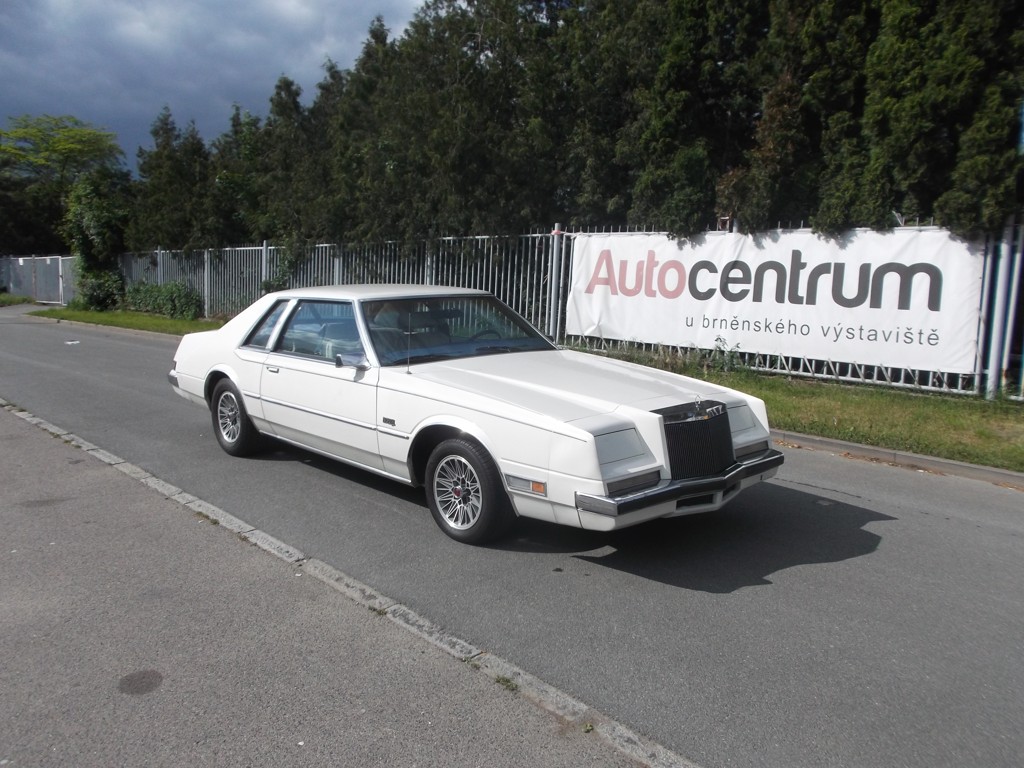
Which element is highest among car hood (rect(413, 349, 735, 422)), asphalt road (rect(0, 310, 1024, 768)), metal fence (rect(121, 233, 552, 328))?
metal fence (rect(121, 233, 552, 328))

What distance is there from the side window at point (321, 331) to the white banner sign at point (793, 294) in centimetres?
732

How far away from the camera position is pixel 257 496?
6223 mm

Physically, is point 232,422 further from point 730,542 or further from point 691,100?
point 691,100

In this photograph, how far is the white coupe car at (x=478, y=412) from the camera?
4473 millimetres

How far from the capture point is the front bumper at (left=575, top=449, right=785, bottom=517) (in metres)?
4.28

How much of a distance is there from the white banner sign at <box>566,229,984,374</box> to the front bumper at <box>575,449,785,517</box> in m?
6.24

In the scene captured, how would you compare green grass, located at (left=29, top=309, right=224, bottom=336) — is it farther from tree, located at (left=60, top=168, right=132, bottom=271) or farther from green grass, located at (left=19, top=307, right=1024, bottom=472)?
green grass, located at (left=19, top=307, right=1024, bottom=472)

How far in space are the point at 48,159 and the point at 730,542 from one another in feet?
189

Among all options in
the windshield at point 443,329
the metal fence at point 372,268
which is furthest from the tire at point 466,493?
the metal fence at point 372,268

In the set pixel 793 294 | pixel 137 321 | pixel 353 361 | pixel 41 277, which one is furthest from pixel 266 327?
pixel 41 277

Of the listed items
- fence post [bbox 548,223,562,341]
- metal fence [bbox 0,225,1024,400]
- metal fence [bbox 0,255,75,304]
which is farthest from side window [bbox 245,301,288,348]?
metal fence [bbox 0,255,75,304]

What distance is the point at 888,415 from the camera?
9.12 metres

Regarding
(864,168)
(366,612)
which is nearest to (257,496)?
(366,612)

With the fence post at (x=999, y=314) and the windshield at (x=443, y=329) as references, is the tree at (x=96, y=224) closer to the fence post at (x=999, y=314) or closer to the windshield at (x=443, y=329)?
the windshield at (x=443, y=329)
